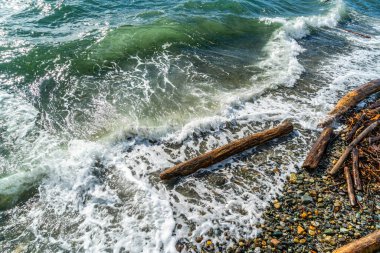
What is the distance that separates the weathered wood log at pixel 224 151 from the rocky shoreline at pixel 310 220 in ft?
4.58

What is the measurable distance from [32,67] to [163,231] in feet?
28.8

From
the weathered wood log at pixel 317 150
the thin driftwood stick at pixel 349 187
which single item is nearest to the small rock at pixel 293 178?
the weathered wood log at pixel 317 150

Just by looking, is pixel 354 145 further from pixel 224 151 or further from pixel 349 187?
pixel 224 151

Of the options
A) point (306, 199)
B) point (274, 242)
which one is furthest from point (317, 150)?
point (274, 242)

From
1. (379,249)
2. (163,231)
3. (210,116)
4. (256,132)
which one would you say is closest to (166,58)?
(210,116)

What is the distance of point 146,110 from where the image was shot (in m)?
8.95

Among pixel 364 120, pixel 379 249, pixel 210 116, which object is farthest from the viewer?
pixel 210 116

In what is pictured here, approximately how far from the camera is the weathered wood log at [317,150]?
22.4 feet

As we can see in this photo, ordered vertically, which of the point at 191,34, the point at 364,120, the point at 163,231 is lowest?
the point at 163,231

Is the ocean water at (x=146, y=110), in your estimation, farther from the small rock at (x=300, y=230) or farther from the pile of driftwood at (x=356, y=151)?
the small rock at (x=300, y=230)

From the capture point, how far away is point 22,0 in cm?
1589

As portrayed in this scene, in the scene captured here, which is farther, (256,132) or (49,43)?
(49,43)

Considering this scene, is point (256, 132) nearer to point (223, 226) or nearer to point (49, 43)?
point (223, 226)

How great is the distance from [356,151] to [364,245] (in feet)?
9.33
